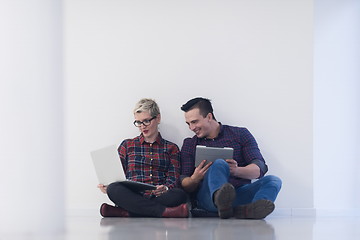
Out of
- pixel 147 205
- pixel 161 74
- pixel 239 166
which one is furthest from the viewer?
pixel 161 74

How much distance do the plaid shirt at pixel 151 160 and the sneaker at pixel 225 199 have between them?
70 centimetres

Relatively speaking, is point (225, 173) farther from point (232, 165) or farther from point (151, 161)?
point (151, 161)

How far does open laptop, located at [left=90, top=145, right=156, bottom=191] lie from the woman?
0.38 ft

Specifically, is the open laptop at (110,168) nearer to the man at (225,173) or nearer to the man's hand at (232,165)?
the man at (225,173)

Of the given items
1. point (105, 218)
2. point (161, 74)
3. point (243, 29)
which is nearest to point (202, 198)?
point (105, 218)

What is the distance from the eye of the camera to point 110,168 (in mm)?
4738
